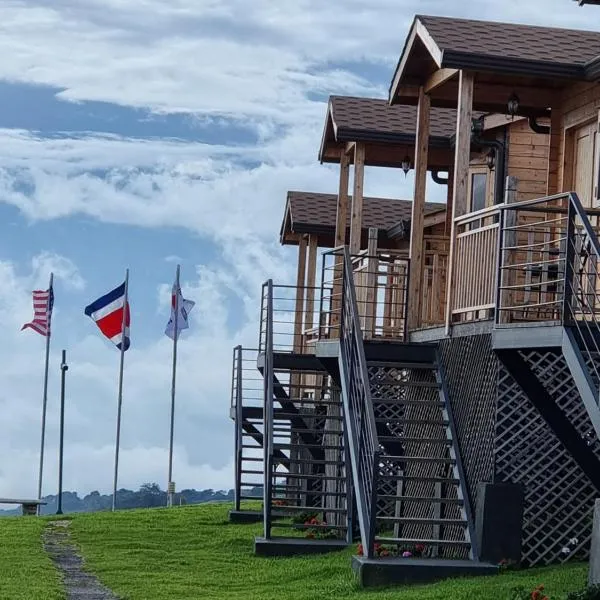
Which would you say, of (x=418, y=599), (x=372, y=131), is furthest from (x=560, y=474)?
(x=372, y=131)

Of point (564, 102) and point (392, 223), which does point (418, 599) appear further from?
point (392, 223)

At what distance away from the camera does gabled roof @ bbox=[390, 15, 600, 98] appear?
51.5 ft

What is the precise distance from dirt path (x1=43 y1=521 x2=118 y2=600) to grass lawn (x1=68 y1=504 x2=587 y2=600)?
162 millimetres

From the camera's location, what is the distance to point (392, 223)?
2836 centimetres

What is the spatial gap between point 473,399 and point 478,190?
25.7 feet

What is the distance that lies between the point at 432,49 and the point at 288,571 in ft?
20.3

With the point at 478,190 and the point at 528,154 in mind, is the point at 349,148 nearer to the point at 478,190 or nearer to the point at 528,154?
the point at 478,190

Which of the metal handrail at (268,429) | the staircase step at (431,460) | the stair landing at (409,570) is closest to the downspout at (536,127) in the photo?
the metal handrail at (268,429)

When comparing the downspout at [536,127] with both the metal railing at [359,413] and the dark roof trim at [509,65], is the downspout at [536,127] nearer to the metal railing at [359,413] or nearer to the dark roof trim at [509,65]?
the dark roof trim at [509,65]

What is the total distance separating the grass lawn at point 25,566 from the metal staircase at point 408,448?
3.37 meters

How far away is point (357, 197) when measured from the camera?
20.6 metres

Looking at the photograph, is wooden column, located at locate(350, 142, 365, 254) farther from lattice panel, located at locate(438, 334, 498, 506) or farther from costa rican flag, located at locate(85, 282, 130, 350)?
costa rican flag, located at locate(85, 282, 130, 350)

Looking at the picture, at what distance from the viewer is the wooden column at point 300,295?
26.9 meters

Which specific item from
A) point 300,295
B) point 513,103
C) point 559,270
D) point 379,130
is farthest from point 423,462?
point 300,295
